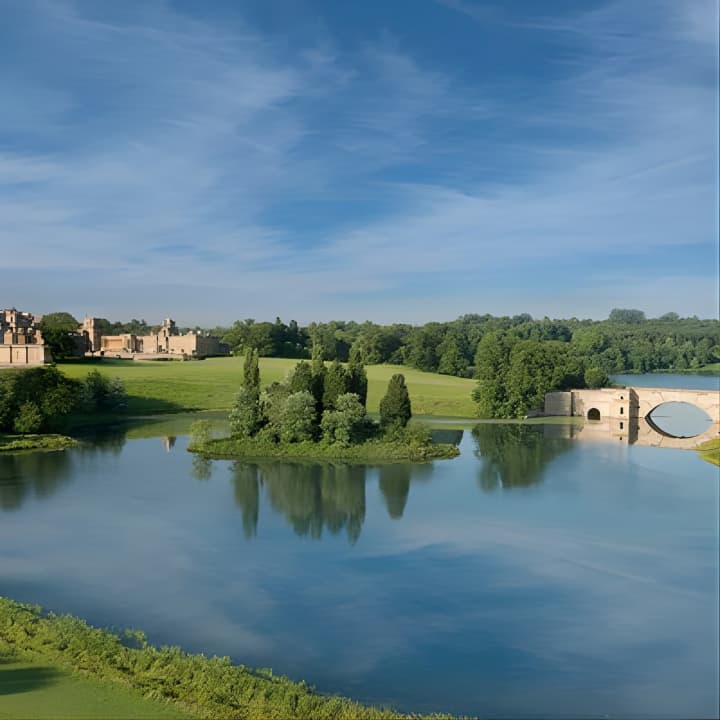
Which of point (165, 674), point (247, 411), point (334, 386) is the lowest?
point (165, 674)

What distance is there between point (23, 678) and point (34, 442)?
963 inches

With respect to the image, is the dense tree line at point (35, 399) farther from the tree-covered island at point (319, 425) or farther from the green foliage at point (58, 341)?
the green foliage at point (58, 341)

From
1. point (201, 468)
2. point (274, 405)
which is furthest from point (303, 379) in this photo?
point (201, 468)

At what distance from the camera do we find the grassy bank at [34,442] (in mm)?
33006

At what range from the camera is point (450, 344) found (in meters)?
71.6

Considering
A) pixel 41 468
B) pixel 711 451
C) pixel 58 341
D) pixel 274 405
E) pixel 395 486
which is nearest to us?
pixel 395 486

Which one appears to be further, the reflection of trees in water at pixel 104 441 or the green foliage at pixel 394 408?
the reflection of trees in water at pixel 104 441

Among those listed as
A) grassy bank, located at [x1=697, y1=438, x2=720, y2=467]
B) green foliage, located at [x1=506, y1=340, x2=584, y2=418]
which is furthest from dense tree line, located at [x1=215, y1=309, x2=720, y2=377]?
grassy bank, located at [x1=697, y1=438, x2=720, y2=467]

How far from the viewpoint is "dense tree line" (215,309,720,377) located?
74.1 metres

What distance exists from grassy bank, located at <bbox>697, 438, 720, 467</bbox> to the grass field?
46.3 feet

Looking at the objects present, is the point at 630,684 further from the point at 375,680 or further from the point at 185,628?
the point at 185,628

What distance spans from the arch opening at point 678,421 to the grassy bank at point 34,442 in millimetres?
30367

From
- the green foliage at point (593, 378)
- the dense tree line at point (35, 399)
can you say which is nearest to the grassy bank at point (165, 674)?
the dense tree line at point (35, 399)

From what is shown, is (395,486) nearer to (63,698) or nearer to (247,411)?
(247,411)
